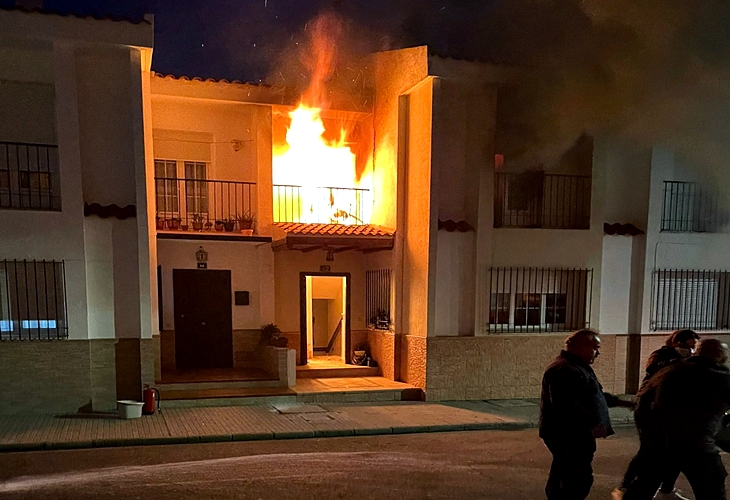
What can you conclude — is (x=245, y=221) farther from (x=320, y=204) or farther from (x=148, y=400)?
(x=148, y=400)

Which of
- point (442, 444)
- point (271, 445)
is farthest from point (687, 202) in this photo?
point (271, 445)

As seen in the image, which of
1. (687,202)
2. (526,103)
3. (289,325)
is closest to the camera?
(526,103)

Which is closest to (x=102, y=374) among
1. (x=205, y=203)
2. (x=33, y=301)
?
(x=33, y=301)

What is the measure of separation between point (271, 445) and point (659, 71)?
858 cm

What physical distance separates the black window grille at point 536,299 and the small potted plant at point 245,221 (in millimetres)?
5501

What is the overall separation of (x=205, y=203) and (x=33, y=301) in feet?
14.1

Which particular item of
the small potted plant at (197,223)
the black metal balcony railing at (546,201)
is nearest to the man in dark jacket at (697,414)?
the black metal balcony railing at (546,201)

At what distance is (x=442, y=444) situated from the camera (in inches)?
288

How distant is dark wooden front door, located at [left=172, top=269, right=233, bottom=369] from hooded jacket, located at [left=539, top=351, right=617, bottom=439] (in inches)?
353

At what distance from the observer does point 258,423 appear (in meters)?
8.04

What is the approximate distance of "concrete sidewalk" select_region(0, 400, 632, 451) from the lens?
7.19 metres

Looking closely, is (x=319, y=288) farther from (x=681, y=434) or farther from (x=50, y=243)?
(x=681, y=434)

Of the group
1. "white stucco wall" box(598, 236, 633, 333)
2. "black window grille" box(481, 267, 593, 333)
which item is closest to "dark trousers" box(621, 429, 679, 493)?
"black window grille" box(481, 267, 593, 333)

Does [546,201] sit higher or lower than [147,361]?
higher
